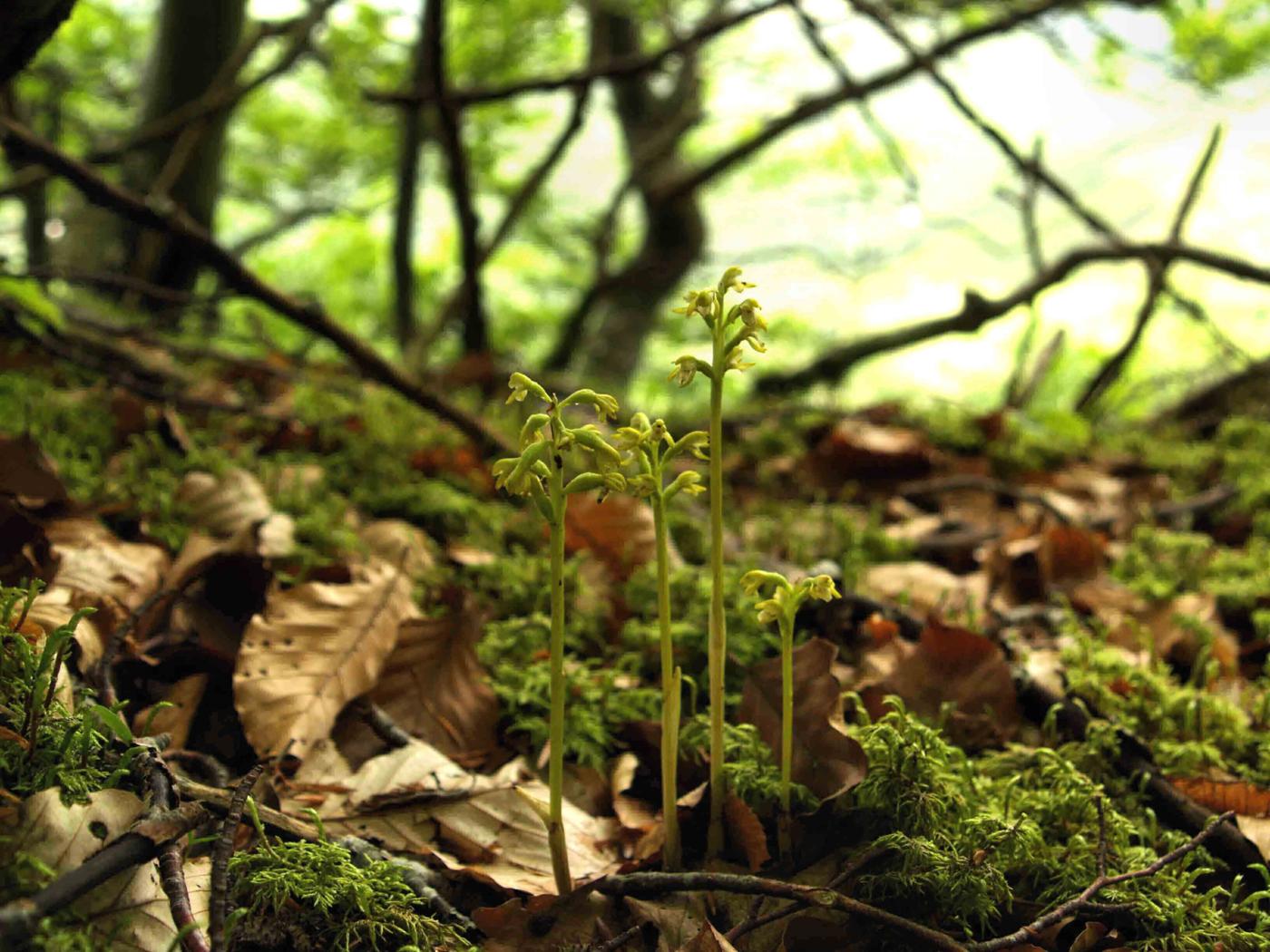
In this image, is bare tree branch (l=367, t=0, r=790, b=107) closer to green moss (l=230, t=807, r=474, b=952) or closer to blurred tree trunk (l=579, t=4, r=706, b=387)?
green moss (l=230, t=807, r=474, b=952)

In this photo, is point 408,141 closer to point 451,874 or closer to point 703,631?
point 703,631

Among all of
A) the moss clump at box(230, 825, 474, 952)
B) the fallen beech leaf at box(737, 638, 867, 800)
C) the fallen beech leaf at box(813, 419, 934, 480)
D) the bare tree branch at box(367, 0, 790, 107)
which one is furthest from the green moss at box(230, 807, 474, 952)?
the bare tree branch at box(367, 0, 790, 107)

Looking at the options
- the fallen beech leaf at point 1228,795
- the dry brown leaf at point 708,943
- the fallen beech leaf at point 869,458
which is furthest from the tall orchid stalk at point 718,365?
the fallen beech leaf at point 869,458

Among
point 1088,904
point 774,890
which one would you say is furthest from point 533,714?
point 1088,904

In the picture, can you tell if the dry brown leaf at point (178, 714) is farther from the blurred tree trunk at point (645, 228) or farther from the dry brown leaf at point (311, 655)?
the blurred tree trunk at point (645, 228)

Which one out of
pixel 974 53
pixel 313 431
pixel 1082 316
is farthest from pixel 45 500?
pixel 1082 316

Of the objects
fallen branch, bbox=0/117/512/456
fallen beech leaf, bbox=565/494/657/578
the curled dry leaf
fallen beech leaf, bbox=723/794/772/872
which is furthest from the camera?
fallen branch, bbox=0/117/512/456

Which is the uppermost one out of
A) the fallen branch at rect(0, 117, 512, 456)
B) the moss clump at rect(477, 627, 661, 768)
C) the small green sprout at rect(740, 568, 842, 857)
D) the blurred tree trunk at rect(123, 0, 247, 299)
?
the blurred tree trunk at rect(123, 0, 247, 299)
